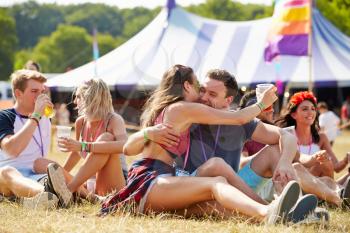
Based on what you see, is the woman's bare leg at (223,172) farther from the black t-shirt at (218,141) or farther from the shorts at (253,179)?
the shorts at (253,179)

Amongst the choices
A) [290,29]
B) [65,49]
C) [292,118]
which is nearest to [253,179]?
[292,118]

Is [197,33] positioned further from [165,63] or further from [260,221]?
[260,221]

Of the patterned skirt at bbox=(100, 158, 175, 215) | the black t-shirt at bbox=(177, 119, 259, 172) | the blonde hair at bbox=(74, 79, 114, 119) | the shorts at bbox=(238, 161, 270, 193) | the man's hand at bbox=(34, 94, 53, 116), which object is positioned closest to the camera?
the patterned skirt at bbox=(100, 158, 175, 215)

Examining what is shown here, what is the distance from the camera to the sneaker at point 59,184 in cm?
443

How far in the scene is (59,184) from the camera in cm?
450

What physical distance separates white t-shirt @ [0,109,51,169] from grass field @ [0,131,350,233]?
0.74 meters

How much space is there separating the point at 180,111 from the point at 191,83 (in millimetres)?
223

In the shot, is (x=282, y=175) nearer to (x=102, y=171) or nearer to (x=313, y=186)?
(x=313, y=186)

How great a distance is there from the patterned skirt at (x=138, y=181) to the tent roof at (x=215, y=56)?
949cm

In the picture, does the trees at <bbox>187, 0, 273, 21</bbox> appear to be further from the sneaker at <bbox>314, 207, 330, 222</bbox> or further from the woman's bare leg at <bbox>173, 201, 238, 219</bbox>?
the sneaker at <bbox>314, 207, 330, 222</bbox>

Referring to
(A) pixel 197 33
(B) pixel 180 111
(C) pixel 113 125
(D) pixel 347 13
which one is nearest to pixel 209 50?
(A) pixel 197 33

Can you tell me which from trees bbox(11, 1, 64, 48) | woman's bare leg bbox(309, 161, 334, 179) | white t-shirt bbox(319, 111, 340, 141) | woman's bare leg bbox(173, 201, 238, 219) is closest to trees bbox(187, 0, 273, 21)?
trees bbox(11, 1, 64, 48)

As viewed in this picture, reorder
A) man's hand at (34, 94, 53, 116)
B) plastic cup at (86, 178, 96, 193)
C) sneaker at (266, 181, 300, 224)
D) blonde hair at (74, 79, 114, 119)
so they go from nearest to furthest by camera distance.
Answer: sneaker at (266, 181, 300, 224)
man's hand at (34, 94, 53, 116)
blonde hair at (74, 79, 114, 119)
plastic cup at (86, 178, 96, 193)

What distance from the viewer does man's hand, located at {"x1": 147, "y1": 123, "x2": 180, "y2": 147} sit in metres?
3.97
